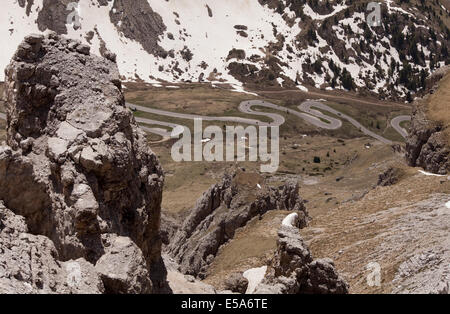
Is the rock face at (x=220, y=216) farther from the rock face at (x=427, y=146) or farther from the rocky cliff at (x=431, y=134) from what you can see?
the rocky cliff at (x=431, y=134)

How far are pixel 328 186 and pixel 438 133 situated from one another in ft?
159

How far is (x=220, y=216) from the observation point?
156 ft

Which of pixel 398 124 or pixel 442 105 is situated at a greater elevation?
pixel 442 105

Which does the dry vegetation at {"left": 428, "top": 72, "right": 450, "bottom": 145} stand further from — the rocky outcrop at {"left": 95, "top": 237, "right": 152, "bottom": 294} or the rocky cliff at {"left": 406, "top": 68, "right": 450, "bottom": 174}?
the rocky outcrop at {"left": 95, "top": 237, "right": 152, "bottom": 294}

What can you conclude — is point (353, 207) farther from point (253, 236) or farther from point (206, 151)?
point (206, 151)

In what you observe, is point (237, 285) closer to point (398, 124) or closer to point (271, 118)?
point (271, 118)

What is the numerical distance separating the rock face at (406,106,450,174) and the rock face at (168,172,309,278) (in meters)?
13.5

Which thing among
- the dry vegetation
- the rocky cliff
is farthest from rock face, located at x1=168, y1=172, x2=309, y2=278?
the dry vegetation

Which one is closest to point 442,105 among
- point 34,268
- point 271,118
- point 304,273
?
point 304,273

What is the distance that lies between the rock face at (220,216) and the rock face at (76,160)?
1962 cm

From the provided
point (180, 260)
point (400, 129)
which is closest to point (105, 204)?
point (180, 260)

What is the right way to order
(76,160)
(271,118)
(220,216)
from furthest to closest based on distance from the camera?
1. (271,118)
2. (220,216)
3. (76,160)

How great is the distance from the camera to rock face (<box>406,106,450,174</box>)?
1980 inches

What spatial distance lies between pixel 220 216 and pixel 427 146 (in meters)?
22.6
